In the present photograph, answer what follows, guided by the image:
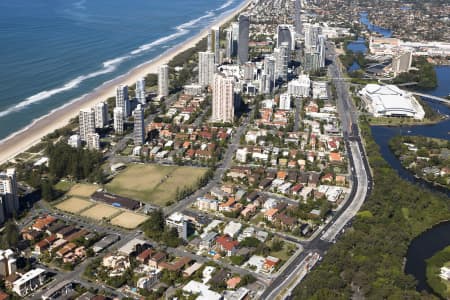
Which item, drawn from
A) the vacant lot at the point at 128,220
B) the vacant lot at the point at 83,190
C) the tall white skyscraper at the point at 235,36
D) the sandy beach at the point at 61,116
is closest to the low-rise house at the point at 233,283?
the vacant lot at the point at 128,220

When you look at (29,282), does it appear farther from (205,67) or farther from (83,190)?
(205,67)

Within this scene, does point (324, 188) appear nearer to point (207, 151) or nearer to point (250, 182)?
point (250, 182)

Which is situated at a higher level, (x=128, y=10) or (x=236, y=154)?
(x=128, y=10)

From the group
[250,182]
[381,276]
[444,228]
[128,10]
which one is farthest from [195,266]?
[128,10]

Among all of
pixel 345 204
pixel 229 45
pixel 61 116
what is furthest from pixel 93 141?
pixel 229 45

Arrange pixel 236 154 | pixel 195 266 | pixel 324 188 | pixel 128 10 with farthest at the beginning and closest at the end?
pixel 128 10, pixel 236 154, pixel 324 188, pixel 195 266

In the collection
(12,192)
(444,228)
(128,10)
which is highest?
(128,10)
